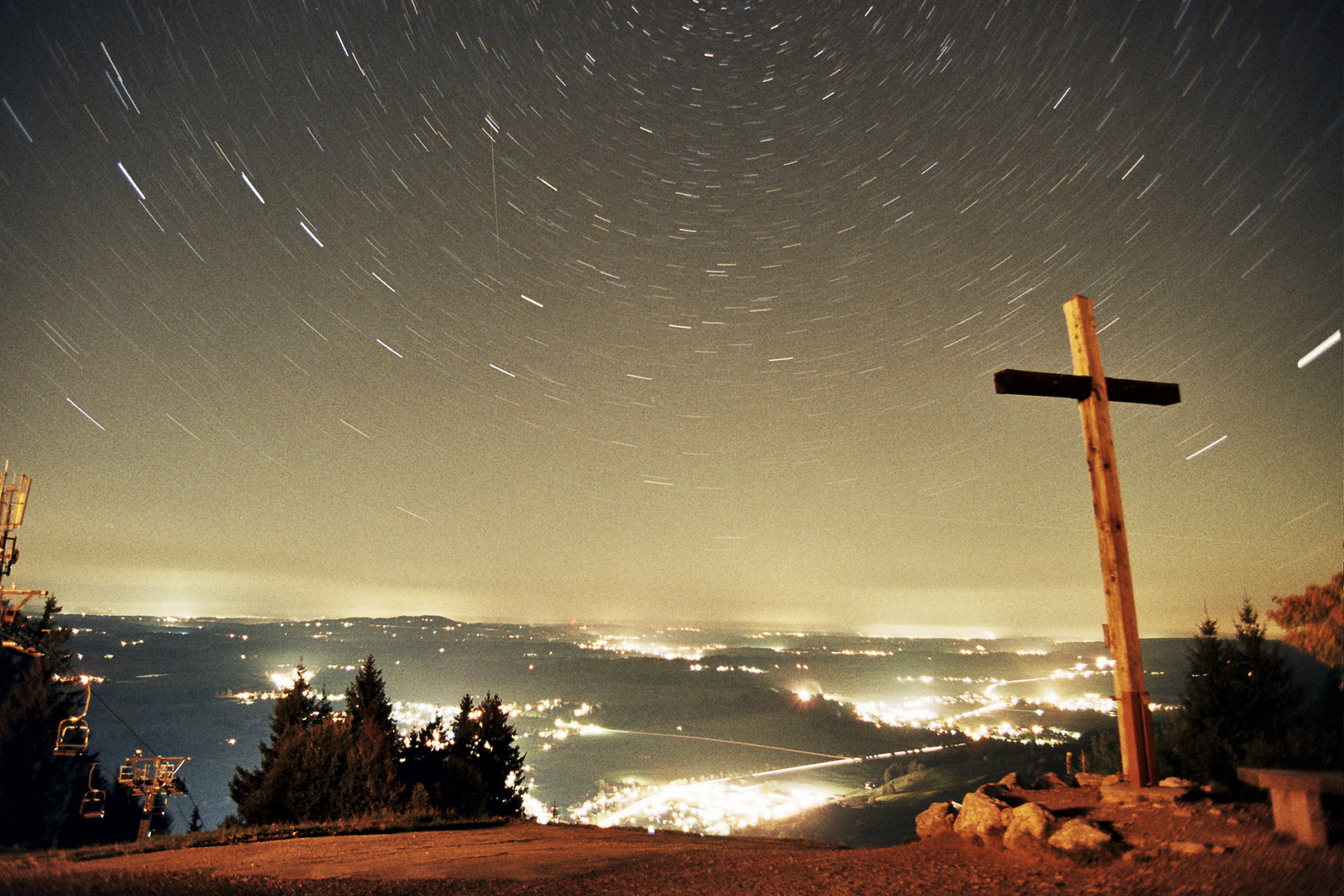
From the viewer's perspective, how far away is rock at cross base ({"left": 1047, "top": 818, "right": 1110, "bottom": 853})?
6.61m

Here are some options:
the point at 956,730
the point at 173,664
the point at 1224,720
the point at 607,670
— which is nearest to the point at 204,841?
the point at 1224,720

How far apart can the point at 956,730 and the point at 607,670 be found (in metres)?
109

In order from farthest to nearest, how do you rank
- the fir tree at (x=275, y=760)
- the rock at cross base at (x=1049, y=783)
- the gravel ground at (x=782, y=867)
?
the fir tree at (x=275, y=760) → the rock at cross base at (x=1049, y=783) → the gravel ground at (x=782, y=867)

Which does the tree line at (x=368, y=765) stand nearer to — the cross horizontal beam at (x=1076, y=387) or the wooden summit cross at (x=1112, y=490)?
the wooden summit cross at (x=1112, y=490)

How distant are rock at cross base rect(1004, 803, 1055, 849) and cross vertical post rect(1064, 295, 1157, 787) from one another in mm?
1760

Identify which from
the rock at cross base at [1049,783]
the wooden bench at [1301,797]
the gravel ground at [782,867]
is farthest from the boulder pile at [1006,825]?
the wooden bench at [1301,797]

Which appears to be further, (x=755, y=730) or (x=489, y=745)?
(x=755, y=730)

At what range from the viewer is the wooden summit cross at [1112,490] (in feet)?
27.6

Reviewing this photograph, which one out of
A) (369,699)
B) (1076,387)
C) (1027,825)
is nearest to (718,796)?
(369,699)

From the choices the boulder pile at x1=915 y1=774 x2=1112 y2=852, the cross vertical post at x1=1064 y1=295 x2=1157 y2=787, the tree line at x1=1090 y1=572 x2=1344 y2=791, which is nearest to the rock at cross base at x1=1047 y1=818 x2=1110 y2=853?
the boulder pile at x1=915 y1=774 x2=1112 y2=852

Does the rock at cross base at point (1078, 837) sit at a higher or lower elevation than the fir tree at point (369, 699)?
higher

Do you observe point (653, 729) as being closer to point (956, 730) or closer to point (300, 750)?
point (956, 730)

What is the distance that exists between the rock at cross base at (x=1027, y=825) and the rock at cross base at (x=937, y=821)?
1.02m

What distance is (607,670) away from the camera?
17850 cm
